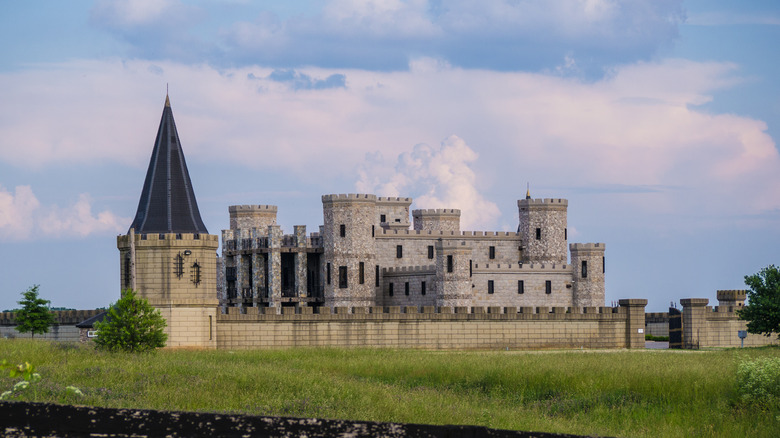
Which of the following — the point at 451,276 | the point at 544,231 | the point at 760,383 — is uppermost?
the point at 544,231

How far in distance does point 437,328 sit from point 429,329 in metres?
0.45

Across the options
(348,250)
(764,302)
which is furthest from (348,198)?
(764,302)

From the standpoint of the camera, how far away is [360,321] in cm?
4709

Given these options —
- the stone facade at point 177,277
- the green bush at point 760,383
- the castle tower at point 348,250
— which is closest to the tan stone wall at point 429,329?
the stone facade at point 177,277

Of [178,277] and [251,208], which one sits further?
[251,208]

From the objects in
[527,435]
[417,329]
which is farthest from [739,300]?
[527,435]

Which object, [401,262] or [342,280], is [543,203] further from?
[342,280]

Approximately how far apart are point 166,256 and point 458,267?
80.9 feet

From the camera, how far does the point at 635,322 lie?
51.7 meters

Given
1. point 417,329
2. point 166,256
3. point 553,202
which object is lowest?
point 417,329

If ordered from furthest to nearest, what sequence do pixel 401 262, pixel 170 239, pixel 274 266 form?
pixel 401 262 → pixel 274 266 → pixel 170 239

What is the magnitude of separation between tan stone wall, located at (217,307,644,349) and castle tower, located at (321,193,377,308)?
10255mm

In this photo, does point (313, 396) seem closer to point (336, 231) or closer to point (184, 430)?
point (184, 430)

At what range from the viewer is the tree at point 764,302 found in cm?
4331
